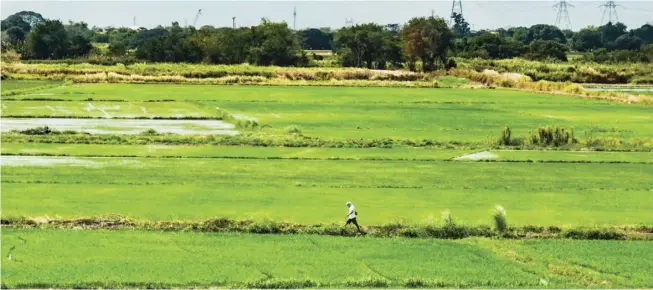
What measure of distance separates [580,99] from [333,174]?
4202 cm

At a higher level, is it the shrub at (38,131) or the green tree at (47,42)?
the green tree at (47,42)

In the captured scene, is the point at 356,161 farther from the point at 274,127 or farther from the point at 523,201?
the point at 274,127

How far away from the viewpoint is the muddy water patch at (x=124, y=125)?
1695 inches

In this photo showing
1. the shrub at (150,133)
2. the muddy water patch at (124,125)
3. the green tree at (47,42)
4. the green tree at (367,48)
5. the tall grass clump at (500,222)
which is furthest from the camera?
the green tree at (47,42)

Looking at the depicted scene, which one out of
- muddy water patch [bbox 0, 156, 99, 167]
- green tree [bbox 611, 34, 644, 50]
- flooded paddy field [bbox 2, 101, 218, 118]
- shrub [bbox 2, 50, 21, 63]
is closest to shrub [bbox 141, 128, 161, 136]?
muddy water patch [bbox 0, 156, 99, 167]

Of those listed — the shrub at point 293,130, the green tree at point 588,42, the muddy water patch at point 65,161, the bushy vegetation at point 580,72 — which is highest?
the green tree at point 588,42

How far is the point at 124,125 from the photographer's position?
150ft

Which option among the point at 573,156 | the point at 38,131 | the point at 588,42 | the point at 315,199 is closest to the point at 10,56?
the point at 38,131

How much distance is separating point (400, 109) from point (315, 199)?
108ft

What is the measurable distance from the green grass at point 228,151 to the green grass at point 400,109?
5.33 m

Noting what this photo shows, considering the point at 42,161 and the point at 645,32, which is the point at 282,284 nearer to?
the point at 42,161

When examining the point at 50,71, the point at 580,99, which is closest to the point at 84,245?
the point at 580,99

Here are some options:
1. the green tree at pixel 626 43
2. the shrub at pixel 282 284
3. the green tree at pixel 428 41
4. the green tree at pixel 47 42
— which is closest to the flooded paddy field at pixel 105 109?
the shrub at pixel 282 284

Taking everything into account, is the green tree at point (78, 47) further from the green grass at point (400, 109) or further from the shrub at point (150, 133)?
the shrub at point (150, 133)
